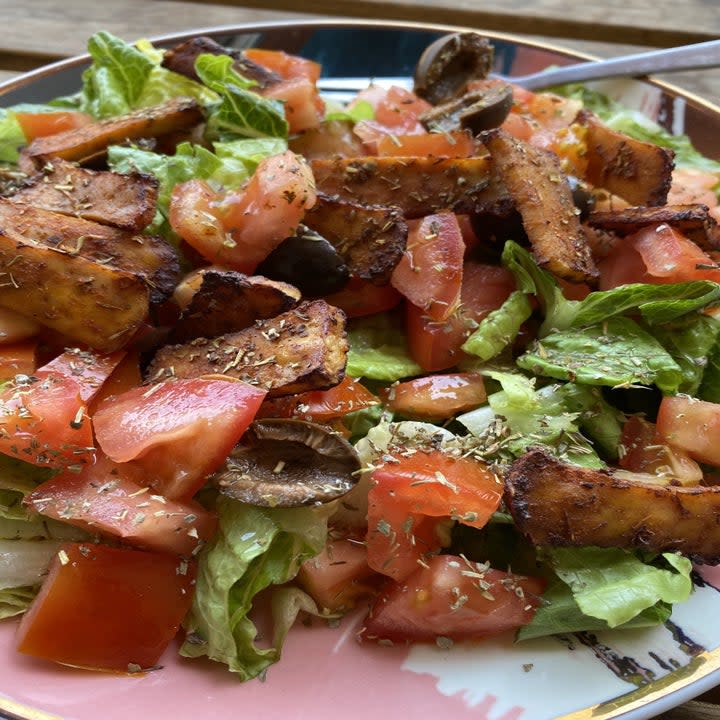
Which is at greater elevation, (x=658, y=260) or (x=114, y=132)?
(x=114, y=132)

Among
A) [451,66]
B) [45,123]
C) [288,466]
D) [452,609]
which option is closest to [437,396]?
[288,466]

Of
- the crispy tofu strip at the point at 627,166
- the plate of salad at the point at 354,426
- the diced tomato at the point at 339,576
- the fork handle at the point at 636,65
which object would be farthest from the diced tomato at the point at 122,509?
the fork handle at the point at 636,65

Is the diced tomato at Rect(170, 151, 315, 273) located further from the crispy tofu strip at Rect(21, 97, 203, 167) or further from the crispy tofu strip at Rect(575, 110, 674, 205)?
the crispy tofu strip at Rect(575, 110, 674, 205)

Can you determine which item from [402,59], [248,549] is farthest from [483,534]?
[402,59]

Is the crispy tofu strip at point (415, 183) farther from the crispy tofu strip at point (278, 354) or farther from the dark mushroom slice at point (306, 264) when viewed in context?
the crispy tofu strip at point (278, 354)

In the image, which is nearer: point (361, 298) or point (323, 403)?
point (323, 403)

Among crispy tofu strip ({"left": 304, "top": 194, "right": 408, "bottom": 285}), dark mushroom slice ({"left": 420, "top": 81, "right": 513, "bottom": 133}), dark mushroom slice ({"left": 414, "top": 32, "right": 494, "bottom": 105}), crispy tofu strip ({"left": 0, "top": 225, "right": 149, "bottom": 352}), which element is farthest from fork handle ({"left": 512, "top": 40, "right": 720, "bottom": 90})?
crispy tofu strip ({"left": 0, "top": 225, "right": 149, "bottom": 352})

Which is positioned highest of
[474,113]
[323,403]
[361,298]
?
[474,113]

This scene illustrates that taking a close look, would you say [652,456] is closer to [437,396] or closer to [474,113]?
[437,396]

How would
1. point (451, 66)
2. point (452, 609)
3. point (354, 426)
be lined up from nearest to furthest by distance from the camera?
point (452, 609)
point (354, 426)
point (451, 66)
